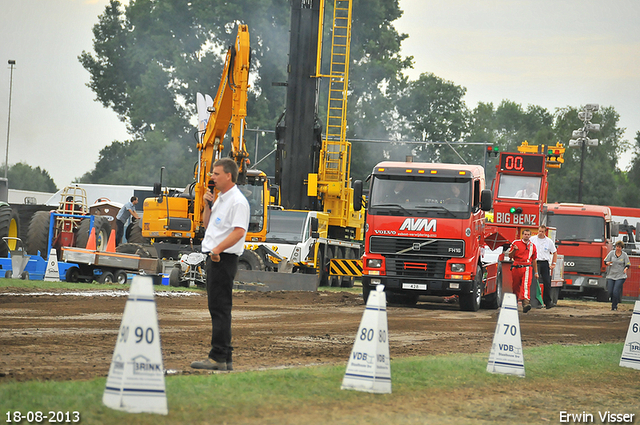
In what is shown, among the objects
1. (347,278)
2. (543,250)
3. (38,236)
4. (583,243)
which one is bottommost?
(347,278)

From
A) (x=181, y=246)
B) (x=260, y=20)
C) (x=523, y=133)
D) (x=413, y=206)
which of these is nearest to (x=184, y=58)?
(x=260, y=20)

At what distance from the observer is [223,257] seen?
8086 millimetres

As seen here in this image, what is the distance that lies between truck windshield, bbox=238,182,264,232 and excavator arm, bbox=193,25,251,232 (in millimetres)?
1250

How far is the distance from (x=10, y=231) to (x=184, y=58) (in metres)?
47.0

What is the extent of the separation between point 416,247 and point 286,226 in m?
7.02

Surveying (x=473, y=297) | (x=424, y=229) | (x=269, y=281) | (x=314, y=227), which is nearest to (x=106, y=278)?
(x=269, y=281)

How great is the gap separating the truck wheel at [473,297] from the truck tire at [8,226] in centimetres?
1141

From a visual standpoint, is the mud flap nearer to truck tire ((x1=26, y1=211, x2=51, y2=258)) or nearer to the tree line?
truck tire ((x1=26, y1=211, x2=51, y2=258))

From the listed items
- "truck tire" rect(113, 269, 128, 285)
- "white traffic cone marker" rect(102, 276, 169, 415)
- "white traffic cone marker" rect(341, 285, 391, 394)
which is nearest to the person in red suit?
"truck tire" rect(113, 269, 128, 285)

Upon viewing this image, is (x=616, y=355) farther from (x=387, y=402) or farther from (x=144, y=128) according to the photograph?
(x=144, y=128)

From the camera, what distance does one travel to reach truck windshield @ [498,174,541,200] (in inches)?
1081

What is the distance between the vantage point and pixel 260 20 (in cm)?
6581

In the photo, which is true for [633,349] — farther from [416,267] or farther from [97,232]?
[97,232]

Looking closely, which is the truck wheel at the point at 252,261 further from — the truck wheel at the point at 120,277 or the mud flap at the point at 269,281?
the truck wheel at the point at 120,277
